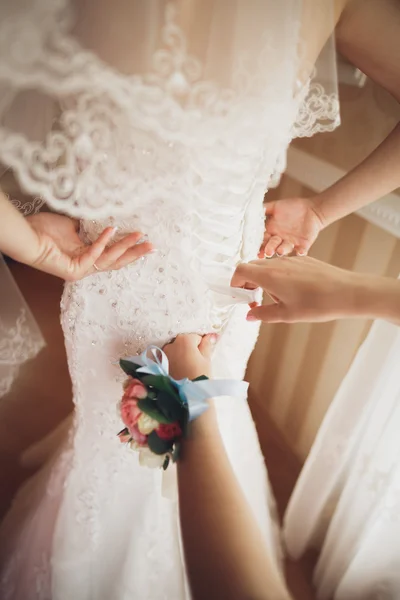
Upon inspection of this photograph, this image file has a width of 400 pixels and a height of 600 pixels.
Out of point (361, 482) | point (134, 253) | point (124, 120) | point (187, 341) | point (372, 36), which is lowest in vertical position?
point (361, 482)

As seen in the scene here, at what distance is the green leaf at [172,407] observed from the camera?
57cm

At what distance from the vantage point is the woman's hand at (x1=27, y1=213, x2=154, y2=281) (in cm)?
63

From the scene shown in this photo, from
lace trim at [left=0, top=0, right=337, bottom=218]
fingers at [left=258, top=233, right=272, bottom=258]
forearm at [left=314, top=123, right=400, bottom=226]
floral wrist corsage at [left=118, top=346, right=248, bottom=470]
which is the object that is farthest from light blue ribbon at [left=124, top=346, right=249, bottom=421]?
forearm at [left=314, top=123, right=400, bottom=226]

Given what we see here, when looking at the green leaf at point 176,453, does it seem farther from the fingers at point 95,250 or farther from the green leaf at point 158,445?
the fingers at point 95,250

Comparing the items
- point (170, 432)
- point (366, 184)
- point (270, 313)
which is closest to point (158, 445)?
point (170, 432)

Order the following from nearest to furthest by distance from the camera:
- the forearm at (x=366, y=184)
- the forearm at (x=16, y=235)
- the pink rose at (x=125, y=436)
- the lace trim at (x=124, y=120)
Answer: the lace trim at (x=124, y=120) → the forearm at (x=16, y=235) → the pink rose at (x=125, y=436) → the forearm at (x=366, y=184)

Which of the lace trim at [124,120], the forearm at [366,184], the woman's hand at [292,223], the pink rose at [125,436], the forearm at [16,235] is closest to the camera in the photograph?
the lace trim at [124,120]

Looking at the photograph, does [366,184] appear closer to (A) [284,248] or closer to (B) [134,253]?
(A) [284,248]

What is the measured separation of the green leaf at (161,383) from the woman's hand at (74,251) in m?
0.18

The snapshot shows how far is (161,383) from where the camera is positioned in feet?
1.92

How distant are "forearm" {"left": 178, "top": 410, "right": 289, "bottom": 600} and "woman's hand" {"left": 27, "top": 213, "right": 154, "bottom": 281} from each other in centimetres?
26

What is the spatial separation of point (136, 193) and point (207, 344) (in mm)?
276

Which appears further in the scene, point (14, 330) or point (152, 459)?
point (14, 330)

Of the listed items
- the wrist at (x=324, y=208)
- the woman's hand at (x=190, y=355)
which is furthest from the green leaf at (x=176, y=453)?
the wrist at (x=324, y=208)
